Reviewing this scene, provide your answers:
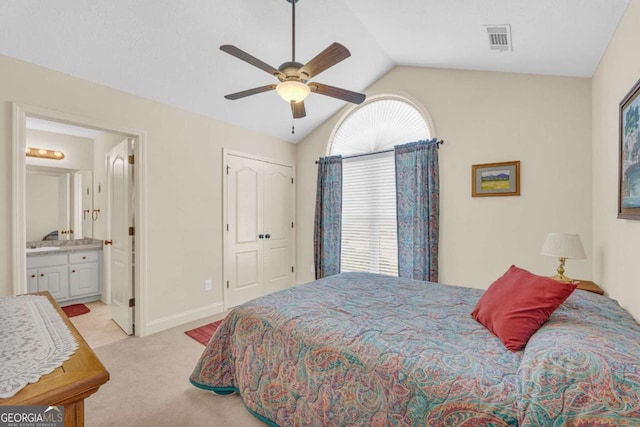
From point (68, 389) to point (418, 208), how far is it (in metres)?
3.29

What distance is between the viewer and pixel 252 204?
416 cm

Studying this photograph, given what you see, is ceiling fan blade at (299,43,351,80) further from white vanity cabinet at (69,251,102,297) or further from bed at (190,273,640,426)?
white vanity cabinet at (69,251,102,297)

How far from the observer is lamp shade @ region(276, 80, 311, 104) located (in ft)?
6.48

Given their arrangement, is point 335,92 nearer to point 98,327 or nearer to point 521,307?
point 521,307

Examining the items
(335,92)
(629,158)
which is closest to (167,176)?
(335,92)

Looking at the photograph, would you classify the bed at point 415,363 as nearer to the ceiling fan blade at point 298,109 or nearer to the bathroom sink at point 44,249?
the ceiling fan blade at point 298,109

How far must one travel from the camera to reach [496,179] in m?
3.07

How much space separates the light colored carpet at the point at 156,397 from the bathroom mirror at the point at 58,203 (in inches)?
94.6

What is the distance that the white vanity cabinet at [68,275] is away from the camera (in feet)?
12.0

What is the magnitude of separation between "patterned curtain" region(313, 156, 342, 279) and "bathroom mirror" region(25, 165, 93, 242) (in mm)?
3371

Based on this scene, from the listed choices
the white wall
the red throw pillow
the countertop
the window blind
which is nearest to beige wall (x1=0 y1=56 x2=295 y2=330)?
the white wall

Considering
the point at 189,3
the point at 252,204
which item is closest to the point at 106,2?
the point at 189,3

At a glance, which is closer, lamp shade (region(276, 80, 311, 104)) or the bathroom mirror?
lamp shade (region(276, 80, 311, 104))

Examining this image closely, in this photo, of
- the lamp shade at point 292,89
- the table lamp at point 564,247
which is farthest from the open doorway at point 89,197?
the table lamp at point 564,247
